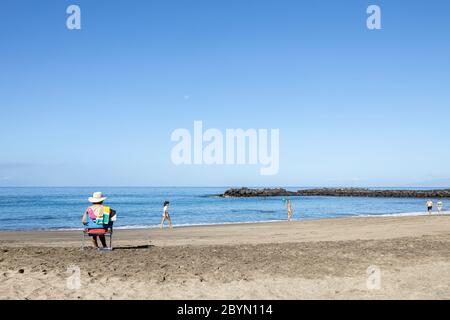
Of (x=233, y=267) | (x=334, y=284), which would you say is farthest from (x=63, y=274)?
(x=334, y=284)


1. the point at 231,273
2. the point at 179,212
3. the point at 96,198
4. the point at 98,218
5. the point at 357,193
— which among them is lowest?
the point at 357,193

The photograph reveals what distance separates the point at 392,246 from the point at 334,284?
4840mm

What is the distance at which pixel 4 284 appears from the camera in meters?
8.13

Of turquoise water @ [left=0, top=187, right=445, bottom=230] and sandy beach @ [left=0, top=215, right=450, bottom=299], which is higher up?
sandy beach @ [left=0, top=215, right=450, bottom=299]

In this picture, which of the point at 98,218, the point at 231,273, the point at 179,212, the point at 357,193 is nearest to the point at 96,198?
the point at 98,218

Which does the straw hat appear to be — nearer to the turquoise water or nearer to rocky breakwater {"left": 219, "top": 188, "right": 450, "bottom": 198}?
the turquoise water

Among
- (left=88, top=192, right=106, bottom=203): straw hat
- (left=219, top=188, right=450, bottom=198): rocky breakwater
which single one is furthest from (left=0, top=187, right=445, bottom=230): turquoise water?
(left=219, top=188, right=450, bottom=198): rocky breakwater

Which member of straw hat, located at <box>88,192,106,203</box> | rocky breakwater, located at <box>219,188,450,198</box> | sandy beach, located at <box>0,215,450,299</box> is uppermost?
straw hat, located at <box>88,192,106,203</box>

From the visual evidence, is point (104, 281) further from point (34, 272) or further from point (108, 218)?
point (108, 218)

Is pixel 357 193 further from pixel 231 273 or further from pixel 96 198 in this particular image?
pixel 231 273

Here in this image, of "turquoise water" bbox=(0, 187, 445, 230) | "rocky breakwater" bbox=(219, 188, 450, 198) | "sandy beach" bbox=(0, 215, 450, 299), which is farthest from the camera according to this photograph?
"rocky breakwater" bbox=(219, 188, 450, 198)

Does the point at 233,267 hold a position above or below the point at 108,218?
below

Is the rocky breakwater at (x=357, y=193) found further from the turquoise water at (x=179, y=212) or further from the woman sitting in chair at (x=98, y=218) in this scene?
the woman sitting in chair at (x=98, y=218)
